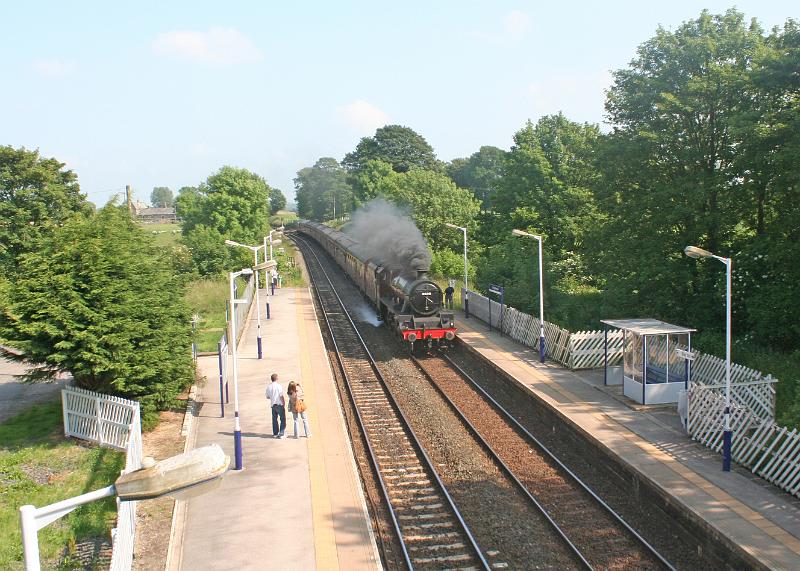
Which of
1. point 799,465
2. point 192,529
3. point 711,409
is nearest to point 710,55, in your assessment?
point 711,409

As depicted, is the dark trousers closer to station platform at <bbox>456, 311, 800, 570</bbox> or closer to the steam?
station platform at <bbox>456, 311, 800, 570</bbox>

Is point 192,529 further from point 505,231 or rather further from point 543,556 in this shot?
point 505,231

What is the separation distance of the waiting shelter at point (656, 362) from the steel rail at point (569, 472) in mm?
3227

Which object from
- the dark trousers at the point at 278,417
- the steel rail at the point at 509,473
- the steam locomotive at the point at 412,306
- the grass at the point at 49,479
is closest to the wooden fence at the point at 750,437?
the steel rail at the point at 509,473

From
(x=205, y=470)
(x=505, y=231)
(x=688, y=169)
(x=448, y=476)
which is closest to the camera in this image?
(x=205, y=470)

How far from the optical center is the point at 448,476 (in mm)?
14352

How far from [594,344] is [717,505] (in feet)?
33.9

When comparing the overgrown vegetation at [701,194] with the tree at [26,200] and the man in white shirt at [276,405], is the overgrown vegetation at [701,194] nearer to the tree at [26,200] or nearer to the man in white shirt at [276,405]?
the man in white shirt at [276,405]

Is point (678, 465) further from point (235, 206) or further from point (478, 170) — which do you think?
point (478, 170)

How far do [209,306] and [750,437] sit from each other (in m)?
29.9

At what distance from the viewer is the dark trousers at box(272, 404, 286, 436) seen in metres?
16.0

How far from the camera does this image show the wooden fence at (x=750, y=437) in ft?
40.5

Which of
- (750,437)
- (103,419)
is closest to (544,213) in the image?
(750,437)

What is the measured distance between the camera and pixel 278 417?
16.2 metres
